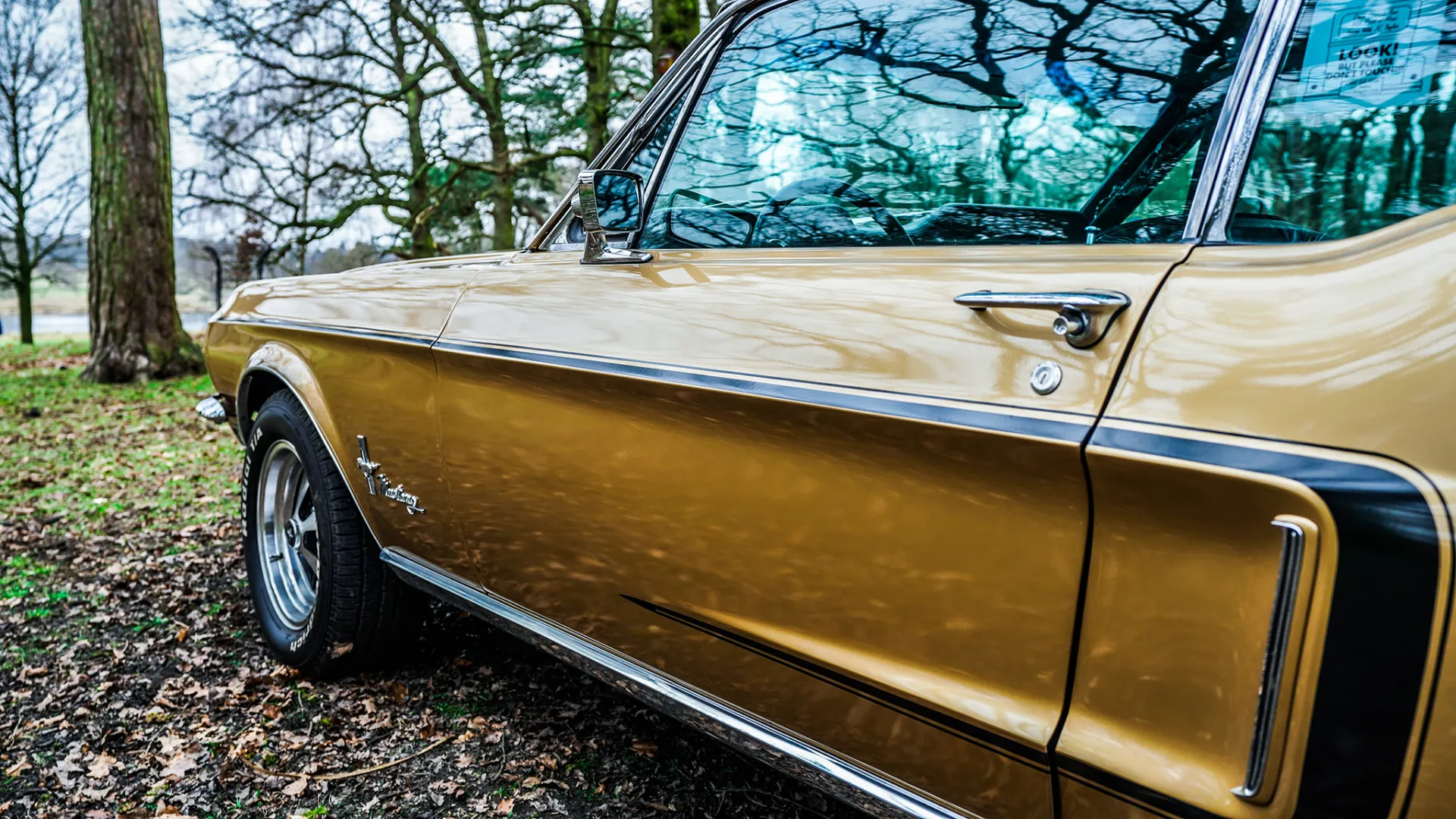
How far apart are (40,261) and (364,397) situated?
24006mm

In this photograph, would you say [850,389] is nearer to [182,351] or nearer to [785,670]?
[785,670]

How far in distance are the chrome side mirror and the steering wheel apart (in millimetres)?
293

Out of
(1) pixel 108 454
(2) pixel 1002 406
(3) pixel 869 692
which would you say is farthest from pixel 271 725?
(1) pixel 108 454

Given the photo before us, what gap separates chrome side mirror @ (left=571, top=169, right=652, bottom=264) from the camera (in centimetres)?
202

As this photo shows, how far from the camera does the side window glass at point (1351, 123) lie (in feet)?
3.88

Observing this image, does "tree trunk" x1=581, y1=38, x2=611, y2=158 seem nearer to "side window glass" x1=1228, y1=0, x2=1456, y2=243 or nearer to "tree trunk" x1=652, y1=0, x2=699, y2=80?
"tree trunk" x1=652, y1=0, x2=699, y2=80

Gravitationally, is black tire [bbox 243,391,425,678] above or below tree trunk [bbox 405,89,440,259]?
below

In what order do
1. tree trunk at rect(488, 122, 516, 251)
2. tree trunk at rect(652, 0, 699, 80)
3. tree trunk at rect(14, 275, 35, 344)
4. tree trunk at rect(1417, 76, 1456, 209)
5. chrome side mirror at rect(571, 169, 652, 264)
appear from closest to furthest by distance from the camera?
tree trunk at rect(1417, 76, 1456, 209), chrome side mirror at rect(571, 169, 652, 264), tree trunk at rect(652, 0, 699, 80), tree trunk at rect(488, 122, 516, 251), tree trunk at rect(14, 275, 35, 344)

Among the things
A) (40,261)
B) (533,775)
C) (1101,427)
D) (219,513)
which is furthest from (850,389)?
(40,261)

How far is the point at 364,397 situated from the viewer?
2.52 m

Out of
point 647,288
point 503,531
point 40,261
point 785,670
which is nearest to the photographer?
point 785,670

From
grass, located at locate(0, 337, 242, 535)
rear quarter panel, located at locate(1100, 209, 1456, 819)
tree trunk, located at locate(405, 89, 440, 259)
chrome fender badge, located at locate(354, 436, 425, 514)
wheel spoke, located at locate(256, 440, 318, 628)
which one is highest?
tree trunk, located at locate(405, 89, 440, 259)

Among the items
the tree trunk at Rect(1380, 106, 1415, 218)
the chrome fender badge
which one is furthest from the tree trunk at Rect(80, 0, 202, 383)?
the tree trunk at Rect(1380, 106, 1415, 218)

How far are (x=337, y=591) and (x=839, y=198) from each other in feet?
6.25
